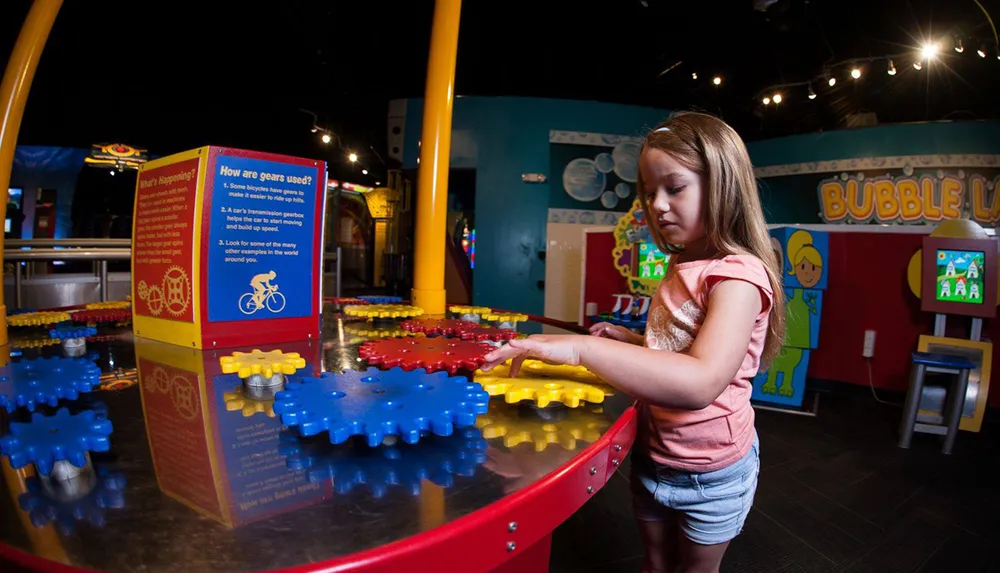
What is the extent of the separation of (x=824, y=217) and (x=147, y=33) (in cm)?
833

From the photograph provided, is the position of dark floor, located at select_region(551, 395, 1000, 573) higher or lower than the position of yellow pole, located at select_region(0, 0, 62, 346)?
lower

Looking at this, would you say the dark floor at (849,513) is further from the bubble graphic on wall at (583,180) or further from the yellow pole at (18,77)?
the bubble graphic on wall at (583,180)

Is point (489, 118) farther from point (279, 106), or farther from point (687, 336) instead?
point (687, 336)

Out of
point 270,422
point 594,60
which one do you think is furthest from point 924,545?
point 594,60

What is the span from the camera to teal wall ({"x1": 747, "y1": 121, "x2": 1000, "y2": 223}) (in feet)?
19.2

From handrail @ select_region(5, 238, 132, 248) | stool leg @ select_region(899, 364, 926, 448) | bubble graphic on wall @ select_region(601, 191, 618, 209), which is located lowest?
stool leg @ select_region(899, 364, 926, 448)

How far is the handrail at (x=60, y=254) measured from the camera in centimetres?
177

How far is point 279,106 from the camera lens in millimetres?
8227

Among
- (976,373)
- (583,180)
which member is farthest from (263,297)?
(583,180)

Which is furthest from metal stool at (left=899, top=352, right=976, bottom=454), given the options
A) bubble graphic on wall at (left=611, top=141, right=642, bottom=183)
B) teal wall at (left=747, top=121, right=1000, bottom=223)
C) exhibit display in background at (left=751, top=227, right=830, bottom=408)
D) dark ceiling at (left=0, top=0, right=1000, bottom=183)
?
bubble graphic on wall at (left=611, top=141, right=642, bottom=183)

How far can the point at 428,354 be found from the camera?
91 cm

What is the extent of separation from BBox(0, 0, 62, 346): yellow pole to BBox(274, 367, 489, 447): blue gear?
42.6 inches

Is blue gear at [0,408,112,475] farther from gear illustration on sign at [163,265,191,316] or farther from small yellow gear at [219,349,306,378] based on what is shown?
gear illustration on sign at [163,265,191,316]

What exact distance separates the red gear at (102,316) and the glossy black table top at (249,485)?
0.79m
